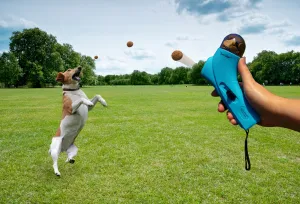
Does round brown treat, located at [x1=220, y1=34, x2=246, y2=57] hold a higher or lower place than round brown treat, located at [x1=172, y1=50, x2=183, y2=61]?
higher

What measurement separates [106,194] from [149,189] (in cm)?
69

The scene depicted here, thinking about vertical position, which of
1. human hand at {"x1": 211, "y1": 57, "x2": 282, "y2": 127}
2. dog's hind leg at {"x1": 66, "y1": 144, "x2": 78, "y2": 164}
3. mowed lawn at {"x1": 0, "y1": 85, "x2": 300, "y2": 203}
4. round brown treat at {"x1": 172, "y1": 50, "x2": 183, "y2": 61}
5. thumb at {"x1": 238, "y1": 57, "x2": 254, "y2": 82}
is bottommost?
mowed lawn at {"x1": 0, "y1": 85, "x2": 300, "y2": 203}

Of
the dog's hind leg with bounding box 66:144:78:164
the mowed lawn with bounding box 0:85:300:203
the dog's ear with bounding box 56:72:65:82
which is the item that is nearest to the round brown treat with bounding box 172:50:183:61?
the dog's ear with bounding box 56:72:65:82

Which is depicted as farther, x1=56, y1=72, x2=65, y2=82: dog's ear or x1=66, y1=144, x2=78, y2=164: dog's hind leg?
x1=66, y1=144, x2=78, y2=164: dog's hind leg

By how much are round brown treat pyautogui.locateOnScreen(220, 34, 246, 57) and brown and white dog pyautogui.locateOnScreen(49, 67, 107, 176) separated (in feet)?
7.21

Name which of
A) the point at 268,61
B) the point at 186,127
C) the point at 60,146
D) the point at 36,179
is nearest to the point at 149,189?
the point at 60,146

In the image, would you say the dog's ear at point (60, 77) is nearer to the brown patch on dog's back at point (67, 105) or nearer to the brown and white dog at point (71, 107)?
the brown and white dog at point (71, 107)

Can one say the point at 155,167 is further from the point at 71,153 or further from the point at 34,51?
the point at 34,51

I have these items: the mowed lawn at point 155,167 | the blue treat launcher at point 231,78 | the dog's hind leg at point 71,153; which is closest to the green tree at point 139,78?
the mowed lawn at point 155,167

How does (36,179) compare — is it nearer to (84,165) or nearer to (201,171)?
(84,165)

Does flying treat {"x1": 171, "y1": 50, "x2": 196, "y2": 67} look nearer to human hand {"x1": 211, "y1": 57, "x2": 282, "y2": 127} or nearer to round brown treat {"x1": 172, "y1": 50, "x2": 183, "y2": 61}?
A: round brown treat {"x1": 172, "y1": 50, "x2": 183, "y2": 61}

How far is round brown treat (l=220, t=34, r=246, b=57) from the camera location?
171 centimetres

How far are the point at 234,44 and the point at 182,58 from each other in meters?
0.37

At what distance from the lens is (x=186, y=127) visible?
926cm
